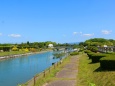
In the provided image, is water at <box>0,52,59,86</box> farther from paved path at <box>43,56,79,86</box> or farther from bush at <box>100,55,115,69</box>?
bush at <box>100,55,115,69</box>

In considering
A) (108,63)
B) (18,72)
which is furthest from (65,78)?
(18,72)

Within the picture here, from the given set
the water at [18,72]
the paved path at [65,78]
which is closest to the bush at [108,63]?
the paved path at [65,78]

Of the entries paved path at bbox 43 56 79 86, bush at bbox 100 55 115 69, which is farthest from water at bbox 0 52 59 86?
bush at bbox 100 55 115 69

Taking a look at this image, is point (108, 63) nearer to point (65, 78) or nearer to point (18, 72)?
point (65, 78)

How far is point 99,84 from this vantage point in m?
13.3

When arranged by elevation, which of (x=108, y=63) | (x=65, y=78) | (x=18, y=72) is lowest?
(x=18, y=72)

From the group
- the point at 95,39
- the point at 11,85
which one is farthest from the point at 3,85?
the point at 95,39

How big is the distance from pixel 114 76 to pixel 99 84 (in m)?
0.93

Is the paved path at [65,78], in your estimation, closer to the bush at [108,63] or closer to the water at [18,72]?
the bush at [108,63]

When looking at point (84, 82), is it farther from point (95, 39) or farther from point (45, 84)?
point (95, 39)

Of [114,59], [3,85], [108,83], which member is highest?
[114,59]

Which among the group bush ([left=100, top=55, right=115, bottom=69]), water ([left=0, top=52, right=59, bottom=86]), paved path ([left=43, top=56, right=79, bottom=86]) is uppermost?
bush ([left=100, top=55, right=115, bottom=69])

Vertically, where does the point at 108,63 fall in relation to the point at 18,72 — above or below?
above

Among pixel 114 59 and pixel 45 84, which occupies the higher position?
pixel 114 59
